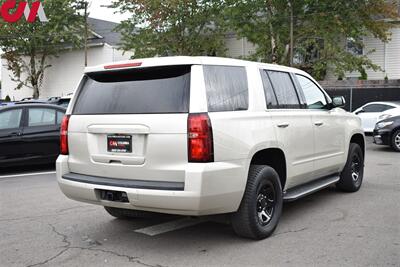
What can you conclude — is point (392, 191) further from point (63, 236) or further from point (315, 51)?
point (315, 51)

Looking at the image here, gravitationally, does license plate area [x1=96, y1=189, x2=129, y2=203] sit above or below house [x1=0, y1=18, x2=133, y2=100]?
below

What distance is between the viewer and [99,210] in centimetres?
654

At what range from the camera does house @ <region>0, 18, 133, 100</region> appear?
110 ft

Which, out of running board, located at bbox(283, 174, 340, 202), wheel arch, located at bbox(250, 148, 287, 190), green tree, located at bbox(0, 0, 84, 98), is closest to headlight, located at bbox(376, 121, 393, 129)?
running board, located at bbox(283, 174, 340, 202)

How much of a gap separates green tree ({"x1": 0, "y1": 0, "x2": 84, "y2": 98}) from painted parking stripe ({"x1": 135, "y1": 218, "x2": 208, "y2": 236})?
2935cm

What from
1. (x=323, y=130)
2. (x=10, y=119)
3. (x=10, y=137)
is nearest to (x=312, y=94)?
(x=323, y=130)

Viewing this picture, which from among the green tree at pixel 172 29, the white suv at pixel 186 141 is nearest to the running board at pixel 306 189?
the white suv at pixel 186 141

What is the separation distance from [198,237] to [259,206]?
0.76 metres

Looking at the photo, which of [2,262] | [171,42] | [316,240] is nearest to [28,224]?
[2,262]

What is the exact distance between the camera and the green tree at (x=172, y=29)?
2722 cm

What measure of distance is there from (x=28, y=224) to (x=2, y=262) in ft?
4.52

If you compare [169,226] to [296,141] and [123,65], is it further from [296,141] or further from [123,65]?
[123,65]

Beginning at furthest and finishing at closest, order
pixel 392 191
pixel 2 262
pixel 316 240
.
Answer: pixel 392 191 < pixel 316 240 < pixel 2 262

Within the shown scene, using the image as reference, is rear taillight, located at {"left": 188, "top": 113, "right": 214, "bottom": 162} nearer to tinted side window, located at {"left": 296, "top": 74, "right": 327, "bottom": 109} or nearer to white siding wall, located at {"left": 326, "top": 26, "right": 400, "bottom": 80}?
tinted side window, located at {"left": 296, "top": 74, "right": 327, "bottom": 109}
